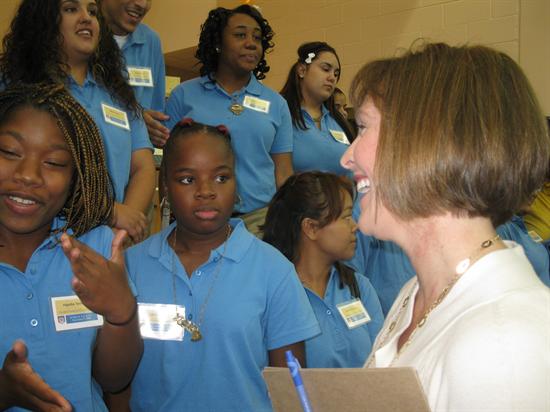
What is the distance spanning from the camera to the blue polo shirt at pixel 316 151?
3637 mm

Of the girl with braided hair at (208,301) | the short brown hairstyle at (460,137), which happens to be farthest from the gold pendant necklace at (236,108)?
the short brown hairstyle at (460,137)

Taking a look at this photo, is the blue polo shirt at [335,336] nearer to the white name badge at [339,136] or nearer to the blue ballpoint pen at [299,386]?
the blue ballpoint pen at [299,386]

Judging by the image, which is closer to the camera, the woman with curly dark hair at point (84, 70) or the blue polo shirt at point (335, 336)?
the blue polo shirt at point (335, 336)

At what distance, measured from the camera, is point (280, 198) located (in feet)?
9.16

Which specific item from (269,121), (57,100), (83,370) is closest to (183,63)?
(269,121)

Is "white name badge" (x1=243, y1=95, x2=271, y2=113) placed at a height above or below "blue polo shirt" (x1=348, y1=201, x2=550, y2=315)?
above

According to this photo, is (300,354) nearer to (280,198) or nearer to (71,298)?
(71,298)

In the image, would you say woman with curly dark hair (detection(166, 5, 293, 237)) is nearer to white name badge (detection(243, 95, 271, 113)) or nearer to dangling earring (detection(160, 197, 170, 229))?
white name badge (detection(243, 95, 271, 113))

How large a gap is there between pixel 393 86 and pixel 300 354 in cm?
114

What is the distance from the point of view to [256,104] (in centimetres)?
331

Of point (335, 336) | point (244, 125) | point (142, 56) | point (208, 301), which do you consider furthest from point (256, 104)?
point (208, 301)

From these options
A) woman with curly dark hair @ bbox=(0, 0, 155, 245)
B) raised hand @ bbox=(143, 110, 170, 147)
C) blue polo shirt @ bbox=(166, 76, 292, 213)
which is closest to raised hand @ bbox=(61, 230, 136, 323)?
woman with curly dark hair @ bbox=(0, 0, 155, 245)

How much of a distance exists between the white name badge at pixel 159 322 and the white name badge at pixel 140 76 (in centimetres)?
158

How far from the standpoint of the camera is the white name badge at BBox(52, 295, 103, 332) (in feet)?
5.13
